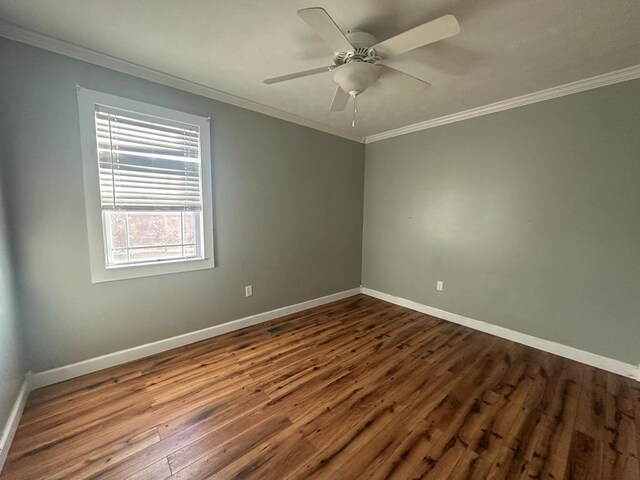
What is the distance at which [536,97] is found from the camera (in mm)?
2459

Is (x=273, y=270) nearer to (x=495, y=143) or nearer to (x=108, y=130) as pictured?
(x=108, y=130)

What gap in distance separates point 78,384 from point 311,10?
286 cm

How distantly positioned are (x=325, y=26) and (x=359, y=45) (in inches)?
19.2

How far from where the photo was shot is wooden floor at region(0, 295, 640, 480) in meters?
1.33

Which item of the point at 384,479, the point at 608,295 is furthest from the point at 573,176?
the point at 384,479

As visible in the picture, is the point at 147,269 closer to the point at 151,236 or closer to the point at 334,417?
the point at 151,236

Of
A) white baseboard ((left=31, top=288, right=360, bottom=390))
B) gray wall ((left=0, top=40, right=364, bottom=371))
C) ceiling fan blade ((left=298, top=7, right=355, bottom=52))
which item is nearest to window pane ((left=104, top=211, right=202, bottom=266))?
gray wall ((left=0, top=40, right=364, bottom=371))

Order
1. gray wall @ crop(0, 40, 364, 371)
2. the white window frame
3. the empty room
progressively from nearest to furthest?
1. the empty room
2. gray wall @ crop(0, 40, 364, 371)
3. the white window frame

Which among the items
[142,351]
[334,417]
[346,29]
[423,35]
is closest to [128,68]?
[346,29]

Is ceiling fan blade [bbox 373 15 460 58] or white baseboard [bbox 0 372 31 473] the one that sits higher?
ceiling fan blade [bbox 373 15 460 58]

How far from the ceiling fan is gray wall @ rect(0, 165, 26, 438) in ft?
6.36

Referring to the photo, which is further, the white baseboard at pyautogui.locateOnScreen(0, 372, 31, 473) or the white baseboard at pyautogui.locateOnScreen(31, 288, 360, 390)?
the white baseboard at pyautogui.locateOnScreen(31, 288, 360, 390)

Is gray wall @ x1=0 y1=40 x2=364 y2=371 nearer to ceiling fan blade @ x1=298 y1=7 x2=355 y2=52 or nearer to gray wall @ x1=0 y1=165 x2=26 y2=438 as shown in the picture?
gray wall @ x1=0 y1=165 x2=26 y2=438

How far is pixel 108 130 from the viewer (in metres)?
2.02
